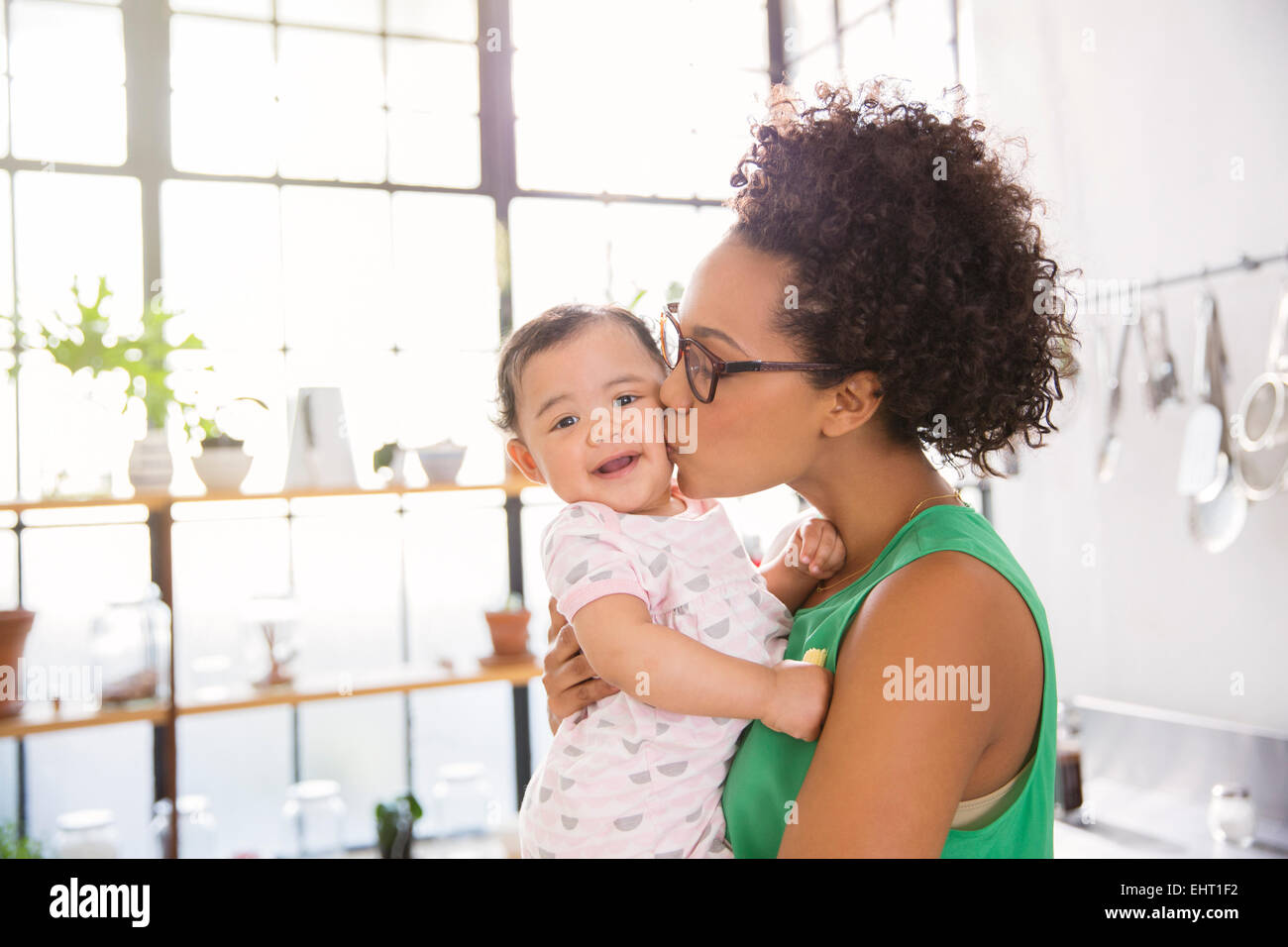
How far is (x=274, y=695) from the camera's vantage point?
2.71m

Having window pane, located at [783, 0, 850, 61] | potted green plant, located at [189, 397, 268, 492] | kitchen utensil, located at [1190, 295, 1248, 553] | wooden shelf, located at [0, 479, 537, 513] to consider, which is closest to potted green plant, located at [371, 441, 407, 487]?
wooden shelf, located at [0, 479, 537, 513]

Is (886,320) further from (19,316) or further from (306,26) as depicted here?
(306,26)

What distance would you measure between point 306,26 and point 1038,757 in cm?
348

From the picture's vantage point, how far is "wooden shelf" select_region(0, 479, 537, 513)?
2.49 meters

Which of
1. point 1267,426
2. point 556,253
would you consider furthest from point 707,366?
point 556,253

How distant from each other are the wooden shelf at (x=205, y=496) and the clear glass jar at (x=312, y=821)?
40.8 inches

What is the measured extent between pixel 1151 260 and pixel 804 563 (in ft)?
6.85

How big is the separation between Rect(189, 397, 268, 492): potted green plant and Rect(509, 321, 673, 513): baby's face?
1.76 m

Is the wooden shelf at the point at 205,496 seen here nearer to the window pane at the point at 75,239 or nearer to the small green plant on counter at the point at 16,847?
the window pane at the point at 75,239

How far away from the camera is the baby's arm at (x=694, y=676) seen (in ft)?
3.07

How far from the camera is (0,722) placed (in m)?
2.41

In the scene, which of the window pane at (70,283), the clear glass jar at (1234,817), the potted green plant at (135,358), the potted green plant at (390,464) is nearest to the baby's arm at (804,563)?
the clear glass jar at (1234,817)

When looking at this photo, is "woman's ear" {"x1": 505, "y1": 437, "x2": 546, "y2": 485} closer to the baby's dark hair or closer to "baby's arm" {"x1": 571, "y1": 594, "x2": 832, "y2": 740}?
the baby's dark hair
